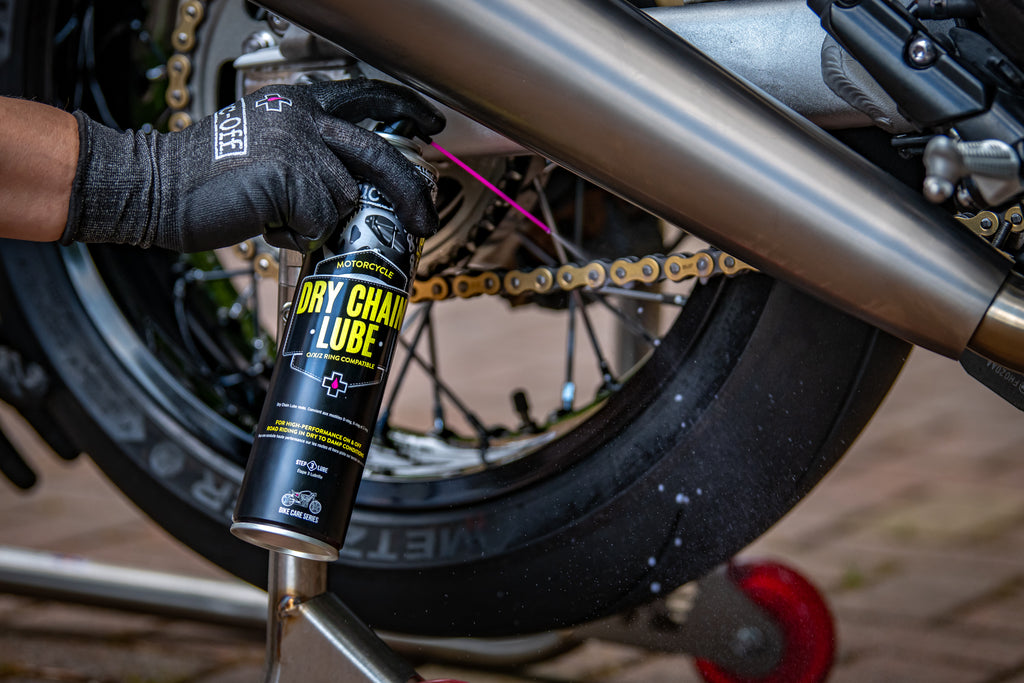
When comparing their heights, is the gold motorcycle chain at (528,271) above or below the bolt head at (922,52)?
below

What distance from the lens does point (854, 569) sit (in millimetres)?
1431

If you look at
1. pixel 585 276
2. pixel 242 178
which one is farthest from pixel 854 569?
pixel 242 178

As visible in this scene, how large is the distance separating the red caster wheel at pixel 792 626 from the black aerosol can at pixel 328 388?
0.37 meters

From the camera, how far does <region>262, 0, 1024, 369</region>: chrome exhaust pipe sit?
0.65 m

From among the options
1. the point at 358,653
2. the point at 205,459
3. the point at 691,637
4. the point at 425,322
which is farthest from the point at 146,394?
the point at 691,637

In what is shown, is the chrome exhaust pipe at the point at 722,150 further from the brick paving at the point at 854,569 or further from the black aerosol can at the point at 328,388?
the brick paving at the point at 854,569

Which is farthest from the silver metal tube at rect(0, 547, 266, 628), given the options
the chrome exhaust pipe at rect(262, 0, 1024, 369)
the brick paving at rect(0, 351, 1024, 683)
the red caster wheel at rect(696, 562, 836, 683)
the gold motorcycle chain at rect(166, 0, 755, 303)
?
the chrome exhaust pipe at rect(262, 0, 1024, 369)

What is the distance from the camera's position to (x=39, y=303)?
1.08 m

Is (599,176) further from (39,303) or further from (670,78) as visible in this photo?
(39,303)

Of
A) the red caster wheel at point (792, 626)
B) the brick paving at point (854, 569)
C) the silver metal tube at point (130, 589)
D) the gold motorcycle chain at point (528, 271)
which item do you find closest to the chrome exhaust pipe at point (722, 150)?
the gold motorcycle chain at point (528, 271)

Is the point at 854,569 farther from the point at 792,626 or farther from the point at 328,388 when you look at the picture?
the point at 328,388

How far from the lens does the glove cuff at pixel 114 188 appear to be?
715 mm

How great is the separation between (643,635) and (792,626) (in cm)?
12

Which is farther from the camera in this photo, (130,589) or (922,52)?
(130,589)
